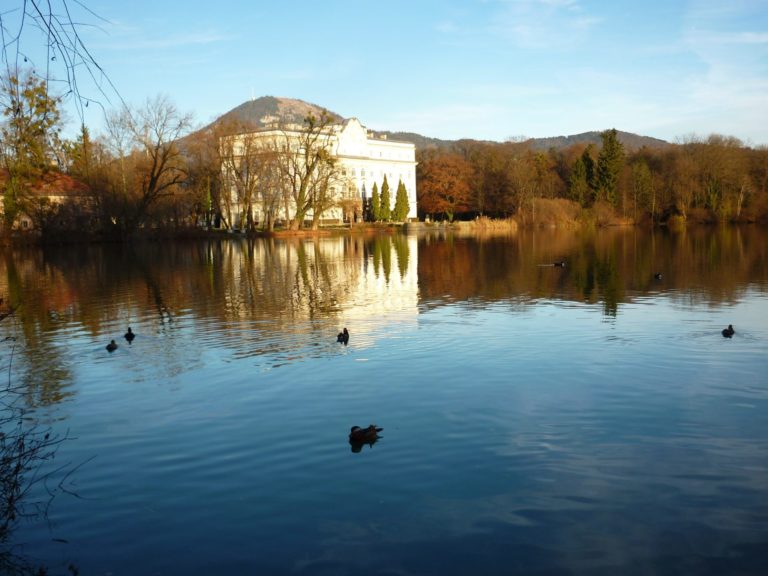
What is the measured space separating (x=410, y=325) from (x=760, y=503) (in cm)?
1134

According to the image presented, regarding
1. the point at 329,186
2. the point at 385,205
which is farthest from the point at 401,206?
the point at 329,186

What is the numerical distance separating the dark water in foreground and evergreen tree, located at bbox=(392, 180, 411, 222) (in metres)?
85.9

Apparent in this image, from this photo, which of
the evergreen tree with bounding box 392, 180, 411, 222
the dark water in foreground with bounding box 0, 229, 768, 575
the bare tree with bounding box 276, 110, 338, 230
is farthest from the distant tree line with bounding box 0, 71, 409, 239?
the dark water in foreground with bounding box 0, 229, 768, 575

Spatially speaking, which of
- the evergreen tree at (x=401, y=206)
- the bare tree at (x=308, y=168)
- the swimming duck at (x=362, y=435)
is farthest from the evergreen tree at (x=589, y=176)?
the swimming duck at (x=362, y=435)

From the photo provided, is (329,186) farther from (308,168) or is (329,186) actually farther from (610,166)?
(610,166)

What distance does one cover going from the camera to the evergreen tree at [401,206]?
10656 centimetres

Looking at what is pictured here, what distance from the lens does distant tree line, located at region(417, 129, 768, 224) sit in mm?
85062

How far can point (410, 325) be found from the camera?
17.8 meters

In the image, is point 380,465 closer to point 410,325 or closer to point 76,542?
point 76,542

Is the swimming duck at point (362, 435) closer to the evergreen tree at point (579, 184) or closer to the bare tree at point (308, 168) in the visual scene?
the bare tree at point (308, 168)

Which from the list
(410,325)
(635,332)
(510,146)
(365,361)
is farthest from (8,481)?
(510,146)

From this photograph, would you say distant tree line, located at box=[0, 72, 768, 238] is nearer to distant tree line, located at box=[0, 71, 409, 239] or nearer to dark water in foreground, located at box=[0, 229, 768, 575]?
distant tree line, located at box=[0, 71, 409, 239]

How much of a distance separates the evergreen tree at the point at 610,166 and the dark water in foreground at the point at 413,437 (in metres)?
73.8

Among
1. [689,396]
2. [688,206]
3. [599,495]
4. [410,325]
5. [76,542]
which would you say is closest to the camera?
[76,542]
